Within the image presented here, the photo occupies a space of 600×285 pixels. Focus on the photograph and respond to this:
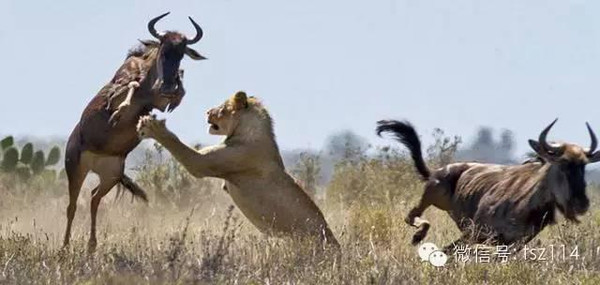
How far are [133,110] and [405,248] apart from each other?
3057mm

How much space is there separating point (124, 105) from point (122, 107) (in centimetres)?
9

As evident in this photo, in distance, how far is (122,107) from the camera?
50.7 feet

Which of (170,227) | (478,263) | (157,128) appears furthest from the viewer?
(170,227)

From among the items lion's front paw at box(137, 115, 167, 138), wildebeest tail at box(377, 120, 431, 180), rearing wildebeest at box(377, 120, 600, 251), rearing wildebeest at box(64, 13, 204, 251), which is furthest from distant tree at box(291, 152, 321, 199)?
lion's front paw at box(137, 115, 167, 138)

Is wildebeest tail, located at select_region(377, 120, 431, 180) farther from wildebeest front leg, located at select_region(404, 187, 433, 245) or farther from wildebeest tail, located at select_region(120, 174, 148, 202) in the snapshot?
wildebeest tail, located at select_region(120, 174, 148, 202)

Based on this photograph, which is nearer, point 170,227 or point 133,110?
point 133,110

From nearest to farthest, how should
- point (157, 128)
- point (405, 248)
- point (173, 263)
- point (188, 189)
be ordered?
1. point (173, 263)
2. point (157, 128)
3. point (405, 248)
4. point (188, 189)

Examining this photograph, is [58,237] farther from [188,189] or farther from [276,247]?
[188,189]

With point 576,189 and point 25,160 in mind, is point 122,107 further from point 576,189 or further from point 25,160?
point 25,160

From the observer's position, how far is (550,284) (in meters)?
12.8

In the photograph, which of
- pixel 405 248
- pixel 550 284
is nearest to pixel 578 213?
pixel 405 248

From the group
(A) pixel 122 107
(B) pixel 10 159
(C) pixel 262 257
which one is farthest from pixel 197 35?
(B) pixel 10 159

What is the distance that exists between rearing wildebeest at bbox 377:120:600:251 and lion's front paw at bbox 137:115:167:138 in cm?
314

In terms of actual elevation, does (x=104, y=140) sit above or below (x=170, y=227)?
above
